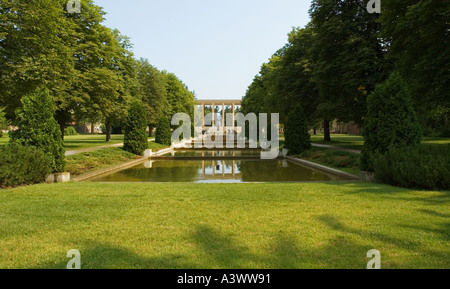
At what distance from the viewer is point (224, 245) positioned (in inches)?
157

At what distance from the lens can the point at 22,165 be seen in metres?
8.73

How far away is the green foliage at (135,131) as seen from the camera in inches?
822

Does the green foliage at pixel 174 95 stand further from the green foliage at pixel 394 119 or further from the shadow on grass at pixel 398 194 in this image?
the shadow on grass at pixel 398 194

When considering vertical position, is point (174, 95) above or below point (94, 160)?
above

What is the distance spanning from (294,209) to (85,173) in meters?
9.97

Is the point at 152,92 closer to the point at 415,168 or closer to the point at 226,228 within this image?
the point at 415,168

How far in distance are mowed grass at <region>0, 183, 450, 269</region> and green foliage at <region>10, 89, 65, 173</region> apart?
113 inches

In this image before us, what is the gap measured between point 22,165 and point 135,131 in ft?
A: 40.4

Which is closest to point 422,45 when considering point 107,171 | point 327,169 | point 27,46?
point 327,169

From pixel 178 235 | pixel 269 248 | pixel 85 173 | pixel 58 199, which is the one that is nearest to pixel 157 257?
pixel 178 235

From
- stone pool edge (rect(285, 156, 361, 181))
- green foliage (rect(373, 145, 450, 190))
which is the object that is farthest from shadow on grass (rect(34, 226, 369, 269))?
stone pool edge (rect(285, 156, 361, 181))

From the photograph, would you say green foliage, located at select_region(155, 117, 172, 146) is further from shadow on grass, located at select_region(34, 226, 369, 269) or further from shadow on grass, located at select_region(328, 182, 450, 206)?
shadow on grass, located at select_region(34, 226, 369, 269)

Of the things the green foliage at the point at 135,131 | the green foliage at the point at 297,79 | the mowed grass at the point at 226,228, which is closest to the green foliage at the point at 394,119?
the mowed grass at the point at 226,228
